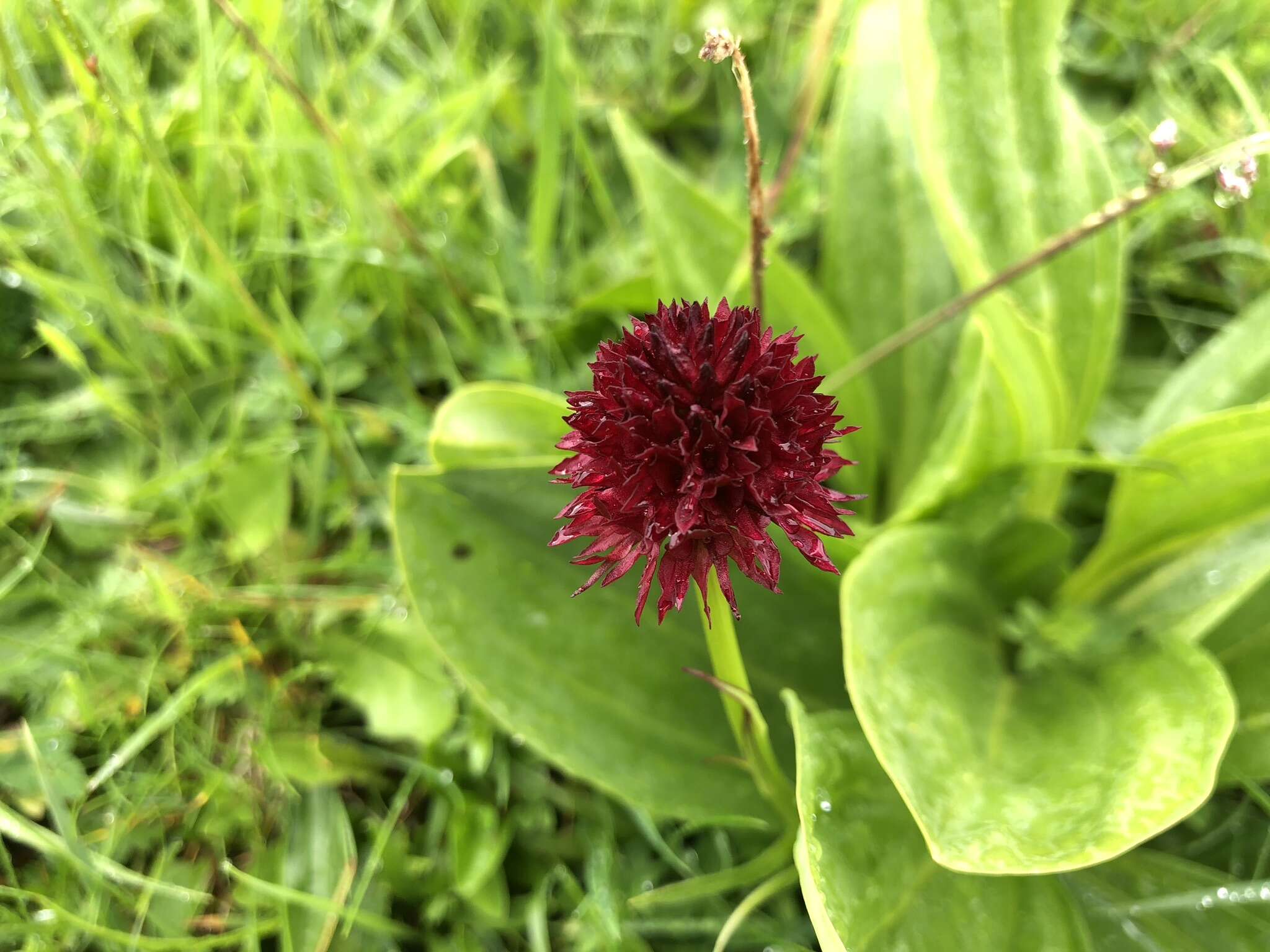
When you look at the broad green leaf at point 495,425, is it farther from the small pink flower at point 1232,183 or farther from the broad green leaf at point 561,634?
the small pink flower at point 1232,183

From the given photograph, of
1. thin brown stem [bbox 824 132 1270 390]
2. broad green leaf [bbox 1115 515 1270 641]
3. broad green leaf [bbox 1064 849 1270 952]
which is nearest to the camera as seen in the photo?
thin brown stem [bbox 824 132 1270 390]

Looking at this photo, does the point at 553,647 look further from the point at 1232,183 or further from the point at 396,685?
the point at 1232,183

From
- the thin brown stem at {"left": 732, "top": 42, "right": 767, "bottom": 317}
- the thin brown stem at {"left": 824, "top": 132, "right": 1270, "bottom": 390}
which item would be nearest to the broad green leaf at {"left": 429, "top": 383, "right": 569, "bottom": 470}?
the thin brown stem at {"left": 732, "top": 42, "right": 767, "bottom": 317}

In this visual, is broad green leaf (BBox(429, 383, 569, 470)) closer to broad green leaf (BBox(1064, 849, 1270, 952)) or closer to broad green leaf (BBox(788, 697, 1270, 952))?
broad green leaf (BBox(788, 697, 1270, 952))

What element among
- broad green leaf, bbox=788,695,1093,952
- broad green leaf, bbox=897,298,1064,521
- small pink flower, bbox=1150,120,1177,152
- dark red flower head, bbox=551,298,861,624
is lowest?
broad green leaf, bbox=788,695,1093,952

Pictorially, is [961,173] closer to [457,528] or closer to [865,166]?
[865,166]

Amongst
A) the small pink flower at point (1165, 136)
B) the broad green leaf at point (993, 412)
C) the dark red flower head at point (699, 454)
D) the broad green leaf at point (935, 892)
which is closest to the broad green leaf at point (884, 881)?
the broad green leaf at point (935, 892)
